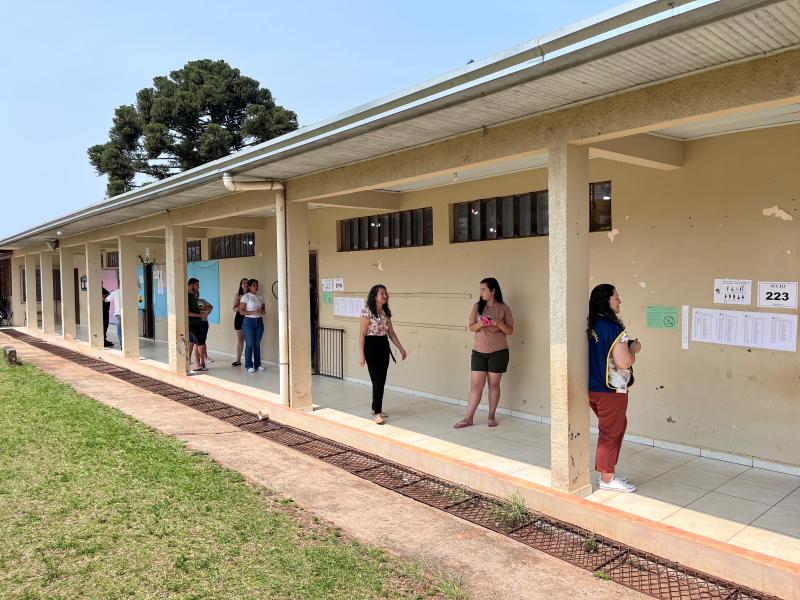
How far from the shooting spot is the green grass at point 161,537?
10.7ft

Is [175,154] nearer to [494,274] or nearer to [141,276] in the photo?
[141,276]

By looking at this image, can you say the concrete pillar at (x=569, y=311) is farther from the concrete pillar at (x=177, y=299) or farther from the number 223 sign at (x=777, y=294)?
the concrete pillar at (x=177, y=299)

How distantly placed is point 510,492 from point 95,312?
11.7 meters

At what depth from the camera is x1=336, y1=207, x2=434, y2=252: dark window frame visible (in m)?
7.91

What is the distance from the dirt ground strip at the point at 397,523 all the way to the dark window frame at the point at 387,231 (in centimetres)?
322

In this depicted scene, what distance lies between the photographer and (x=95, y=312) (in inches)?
529

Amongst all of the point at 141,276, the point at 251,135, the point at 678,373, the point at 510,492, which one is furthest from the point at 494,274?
the point at 251,135

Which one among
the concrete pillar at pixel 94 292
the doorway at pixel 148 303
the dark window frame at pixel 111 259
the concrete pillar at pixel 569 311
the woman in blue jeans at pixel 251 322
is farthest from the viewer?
the dark window frame at pixel 111 259

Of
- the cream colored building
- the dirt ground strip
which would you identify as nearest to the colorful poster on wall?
the cream colored building

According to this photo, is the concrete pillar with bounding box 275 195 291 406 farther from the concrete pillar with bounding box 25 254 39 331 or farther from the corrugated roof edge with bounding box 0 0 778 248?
the concrete pillar with bounding box 25 254 39 331

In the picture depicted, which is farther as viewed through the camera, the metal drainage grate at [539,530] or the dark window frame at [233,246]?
the dark window frame at [233,246]

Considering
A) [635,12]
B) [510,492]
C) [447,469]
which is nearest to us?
[635,12]

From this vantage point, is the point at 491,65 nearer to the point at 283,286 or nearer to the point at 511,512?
the point at 511,512

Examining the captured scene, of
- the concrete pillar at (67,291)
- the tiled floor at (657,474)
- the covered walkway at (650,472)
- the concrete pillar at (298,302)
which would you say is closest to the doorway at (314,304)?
the covered walkway at (650,472)
